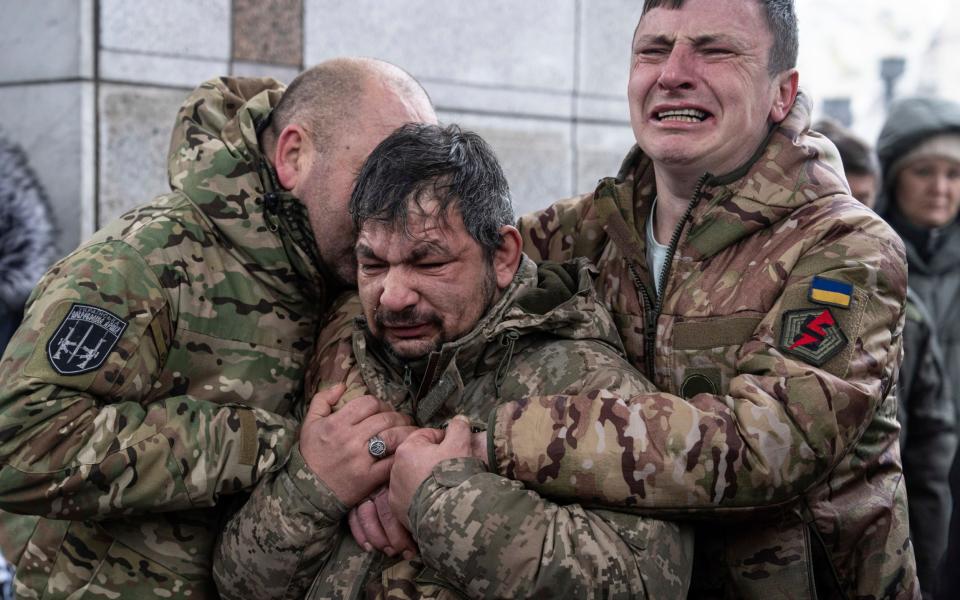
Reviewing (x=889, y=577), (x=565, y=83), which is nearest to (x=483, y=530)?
(x=889, y=577)

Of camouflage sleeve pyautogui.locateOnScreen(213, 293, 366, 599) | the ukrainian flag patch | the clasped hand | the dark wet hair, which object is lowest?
camouflage sleeve pyautogui.locateOnScreen(213, 293, 366, 599)

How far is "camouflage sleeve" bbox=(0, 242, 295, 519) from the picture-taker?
267 centimetres

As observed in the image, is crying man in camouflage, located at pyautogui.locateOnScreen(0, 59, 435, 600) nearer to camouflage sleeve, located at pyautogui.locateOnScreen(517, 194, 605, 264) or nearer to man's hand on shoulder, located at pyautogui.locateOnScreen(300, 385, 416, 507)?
man's hand on shoulder, located at pyautogui.locateOnScreen(300, 385, 416, 507)

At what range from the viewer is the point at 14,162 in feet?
16.2

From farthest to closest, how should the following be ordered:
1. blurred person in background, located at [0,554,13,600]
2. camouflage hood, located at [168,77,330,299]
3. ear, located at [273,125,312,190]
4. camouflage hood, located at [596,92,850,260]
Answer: blurred person in background, located at [0,554,13,600] < ear, located at [273,125,312,190] < camouflage hood, located at [168,77,330,299] < camouflage hood, located at [596,92,850,260]

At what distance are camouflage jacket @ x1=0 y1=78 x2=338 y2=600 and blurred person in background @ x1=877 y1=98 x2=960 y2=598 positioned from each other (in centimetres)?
348

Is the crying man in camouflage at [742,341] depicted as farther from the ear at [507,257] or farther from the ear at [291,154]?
the ear at [291,154]

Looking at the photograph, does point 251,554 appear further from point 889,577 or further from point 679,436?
point 889,577

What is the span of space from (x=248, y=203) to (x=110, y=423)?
2.38 feet

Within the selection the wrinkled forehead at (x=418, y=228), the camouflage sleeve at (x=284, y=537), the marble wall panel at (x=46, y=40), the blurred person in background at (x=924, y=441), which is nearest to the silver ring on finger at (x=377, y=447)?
the camouflage sleeve at (x=284, y=537)

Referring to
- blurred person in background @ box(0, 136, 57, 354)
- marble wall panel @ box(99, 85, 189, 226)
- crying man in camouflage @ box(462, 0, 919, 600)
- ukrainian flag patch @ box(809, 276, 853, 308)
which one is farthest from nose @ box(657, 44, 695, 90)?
blurred person in background @ box(0, 136, 57, 354)

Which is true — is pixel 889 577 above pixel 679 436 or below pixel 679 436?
below

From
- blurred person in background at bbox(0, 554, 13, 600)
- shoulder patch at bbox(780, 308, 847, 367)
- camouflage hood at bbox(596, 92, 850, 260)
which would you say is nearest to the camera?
shoulder patch at bbox(780, 308, 847, 367)

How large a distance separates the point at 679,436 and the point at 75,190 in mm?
3514
